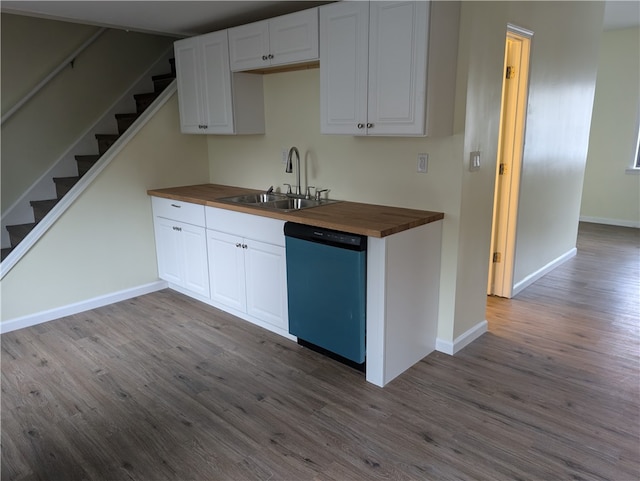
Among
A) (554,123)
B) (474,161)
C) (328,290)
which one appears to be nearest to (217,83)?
(328,290)

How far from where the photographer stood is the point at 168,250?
4.15 meters

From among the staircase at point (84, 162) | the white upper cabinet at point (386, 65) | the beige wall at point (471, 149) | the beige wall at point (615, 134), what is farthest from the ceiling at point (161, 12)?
the beige wall at point (615, 134)

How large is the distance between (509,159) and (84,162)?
3857 millimetres

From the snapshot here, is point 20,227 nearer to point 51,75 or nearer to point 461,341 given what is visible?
point 51,75

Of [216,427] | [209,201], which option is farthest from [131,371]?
[209,201]

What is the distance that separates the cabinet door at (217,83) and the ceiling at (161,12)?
0.17 metres

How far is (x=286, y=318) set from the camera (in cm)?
316

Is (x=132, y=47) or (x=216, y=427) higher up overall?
(x=132, y=47)

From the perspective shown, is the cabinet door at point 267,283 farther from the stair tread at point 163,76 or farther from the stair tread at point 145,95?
the stair tread at point 163,76

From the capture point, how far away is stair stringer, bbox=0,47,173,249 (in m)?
4.20

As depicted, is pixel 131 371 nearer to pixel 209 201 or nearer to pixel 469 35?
pixel 209 201

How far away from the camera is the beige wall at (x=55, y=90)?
4.11 metres

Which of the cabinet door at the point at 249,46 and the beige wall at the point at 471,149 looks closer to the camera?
the beige wall at the point at 471,149

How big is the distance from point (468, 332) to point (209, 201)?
84.3 inches
